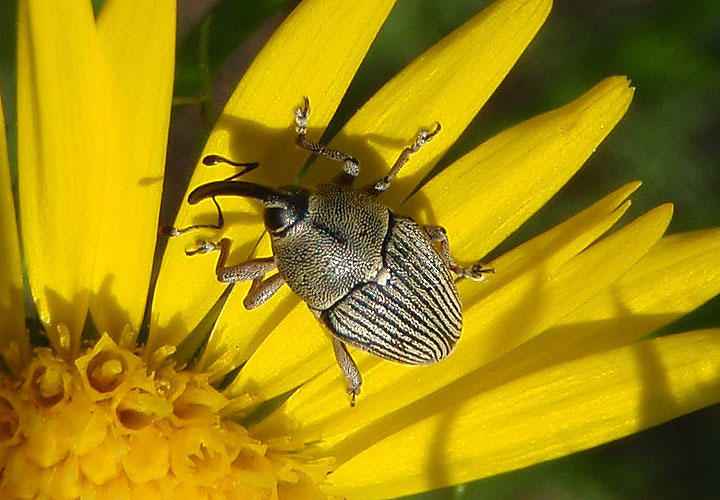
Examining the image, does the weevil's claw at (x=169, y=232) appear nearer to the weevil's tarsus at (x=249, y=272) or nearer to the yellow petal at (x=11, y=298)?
the weevil's tarsus at (x=249, y=272)

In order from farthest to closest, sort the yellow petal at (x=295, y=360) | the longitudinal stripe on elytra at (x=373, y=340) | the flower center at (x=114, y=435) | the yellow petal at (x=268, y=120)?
the yellow petal at (x=295, y=360)
the longitudinal stripe on elytra at (x=373, y=340)
the yellow petal at (x=268, y=120)
the flower center at (x=114, y=435)

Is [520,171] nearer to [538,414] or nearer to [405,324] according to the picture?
[405,324]

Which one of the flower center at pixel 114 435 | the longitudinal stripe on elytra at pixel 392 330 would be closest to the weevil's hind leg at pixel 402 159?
the longitudinal stripe on elytra at pixel 392 330

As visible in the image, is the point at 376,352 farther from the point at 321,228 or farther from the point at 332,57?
the point at 332,57

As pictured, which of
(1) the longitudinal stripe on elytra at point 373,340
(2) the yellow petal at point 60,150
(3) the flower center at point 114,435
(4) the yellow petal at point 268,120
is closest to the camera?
(2) the yellow petal at point 60,150

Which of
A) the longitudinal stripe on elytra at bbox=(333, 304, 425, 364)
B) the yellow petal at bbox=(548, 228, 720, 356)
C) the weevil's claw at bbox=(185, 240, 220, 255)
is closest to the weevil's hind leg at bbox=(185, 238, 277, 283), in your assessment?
the weevil's claw at bbox=(185, 240, 220, 255)

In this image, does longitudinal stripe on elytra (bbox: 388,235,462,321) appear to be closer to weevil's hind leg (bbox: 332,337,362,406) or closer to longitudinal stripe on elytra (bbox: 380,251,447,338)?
longitudinal stripe on elytra (bbox: 380,251,447,338)

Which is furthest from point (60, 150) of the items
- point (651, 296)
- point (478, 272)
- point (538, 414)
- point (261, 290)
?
point (651, 296)

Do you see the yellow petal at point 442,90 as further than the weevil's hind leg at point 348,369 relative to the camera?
No

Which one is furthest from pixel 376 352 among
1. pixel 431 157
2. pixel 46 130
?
pixel 46 130
